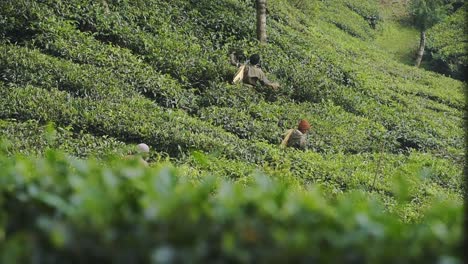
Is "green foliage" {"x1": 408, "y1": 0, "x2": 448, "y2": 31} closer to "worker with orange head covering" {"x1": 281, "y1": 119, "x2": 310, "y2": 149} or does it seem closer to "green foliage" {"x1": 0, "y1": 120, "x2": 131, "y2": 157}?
"worker with orange head covering" {"x1": 281, "y1": 119, "x2": 310, "y2": 149}

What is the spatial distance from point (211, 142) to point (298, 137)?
7.66 feet

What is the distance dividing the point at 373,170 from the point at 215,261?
10720mm

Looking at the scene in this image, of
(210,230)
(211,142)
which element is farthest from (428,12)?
(210,230)

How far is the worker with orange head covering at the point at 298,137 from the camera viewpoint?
13.0 meters

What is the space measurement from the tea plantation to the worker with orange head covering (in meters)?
0.31

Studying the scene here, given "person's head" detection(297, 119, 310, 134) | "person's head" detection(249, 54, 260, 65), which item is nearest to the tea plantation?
"person's head" detection(297, 119, 310, 134)

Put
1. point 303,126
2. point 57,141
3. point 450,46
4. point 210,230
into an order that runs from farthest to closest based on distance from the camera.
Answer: point 450,46, point 303,126, point 57,141, point 210,230

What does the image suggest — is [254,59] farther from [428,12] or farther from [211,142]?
[428,12]

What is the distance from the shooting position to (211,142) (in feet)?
38.0

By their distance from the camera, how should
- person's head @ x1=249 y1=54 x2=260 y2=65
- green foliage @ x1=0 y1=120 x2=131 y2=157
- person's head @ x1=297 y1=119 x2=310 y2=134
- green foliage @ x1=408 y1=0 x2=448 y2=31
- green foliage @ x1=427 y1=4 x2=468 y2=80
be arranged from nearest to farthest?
green foliage @ x1=0 y1=120 x2=131 y2=157 → person's head @ x1=297 y1=119 x2=310 y2=134 → person's head @ x1=249 y1=54 x2=260 y2=65 → green foliage @ x1=427 y1=4 x2=468 y2=80 → green foliage @ x1=408 y1=0 x2=448 y2=31

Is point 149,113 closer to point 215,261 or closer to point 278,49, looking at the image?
point 278,49

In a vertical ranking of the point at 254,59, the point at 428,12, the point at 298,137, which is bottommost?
the point at 298,137

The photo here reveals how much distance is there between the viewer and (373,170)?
12.8 m

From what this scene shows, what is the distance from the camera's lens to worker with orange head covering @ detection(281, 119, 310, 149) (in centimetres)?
1301
